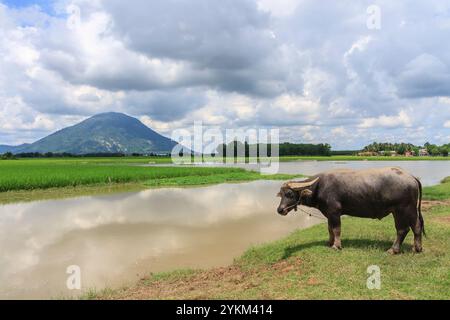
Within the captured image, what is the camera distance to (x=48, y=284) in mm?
7555

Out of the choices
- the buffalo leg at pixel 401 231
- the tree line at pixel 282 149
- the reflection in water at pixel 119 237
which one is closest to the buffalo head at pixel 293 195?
the buffalo leg at pixel 401 231

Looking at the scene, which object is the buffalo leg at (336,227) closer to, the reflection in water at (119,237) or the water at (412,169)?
the reflection in water at (119,237)

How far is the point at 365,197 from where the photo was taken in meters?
7.67

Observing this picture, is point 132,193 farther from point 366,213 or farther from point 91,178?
point 366,213

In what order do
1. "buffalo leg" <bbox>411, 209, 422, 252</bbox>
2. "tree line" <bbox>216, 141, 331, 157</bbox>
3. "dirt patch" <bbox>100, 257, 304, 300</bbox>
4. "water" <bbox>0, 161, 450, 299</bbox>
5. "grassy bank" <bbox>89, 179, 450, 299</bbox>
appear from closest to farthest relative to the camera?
"grassy bank" <bbox>89, 179, 450, 299</bbox>, "dirt patch" <bbox>100, 257, 304, 300</bbox>, "buffalo leg" <bbox>411, 209, 422, 252</bbox>, "water" <bbox>0, 161, 450, 299</bbox>, "tree line" <bbox>216, 141, 331, 157</bbox>

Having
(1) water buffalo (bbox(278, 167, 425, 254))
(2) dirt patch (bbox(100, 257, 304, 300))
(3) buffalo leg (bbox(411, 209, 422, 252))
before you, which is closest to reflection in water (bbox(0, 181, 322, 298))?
(2) dirt patch (bbox(100, 257, 304, 300))

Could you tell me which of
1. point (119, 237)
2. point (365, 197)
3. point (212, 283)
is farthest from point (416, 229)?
point (119, 237)

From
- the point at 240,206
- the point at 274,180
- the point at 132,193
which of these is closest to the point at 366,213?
the point at 240,206

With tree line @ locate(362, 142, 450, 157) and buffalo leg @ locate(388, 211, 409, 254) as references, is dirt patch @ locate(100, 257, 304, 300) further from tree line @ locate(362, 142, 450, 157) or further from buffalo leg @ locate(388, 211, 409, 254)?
tree line @ locate(362, 142, 450, 157)

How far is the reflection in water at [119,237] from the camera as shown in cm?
818

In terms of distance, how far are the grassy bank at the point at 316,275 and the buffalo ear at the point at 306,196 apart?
1077 mm

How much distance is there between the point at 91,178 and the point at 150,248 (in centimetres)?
2061

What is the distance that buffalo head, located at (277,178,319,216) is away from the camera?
820cm

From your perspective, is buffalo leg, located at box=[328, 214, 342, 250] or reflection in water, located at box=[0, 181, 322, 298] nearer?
buffalo leg, located at box=[328, 214, 342, 250]
